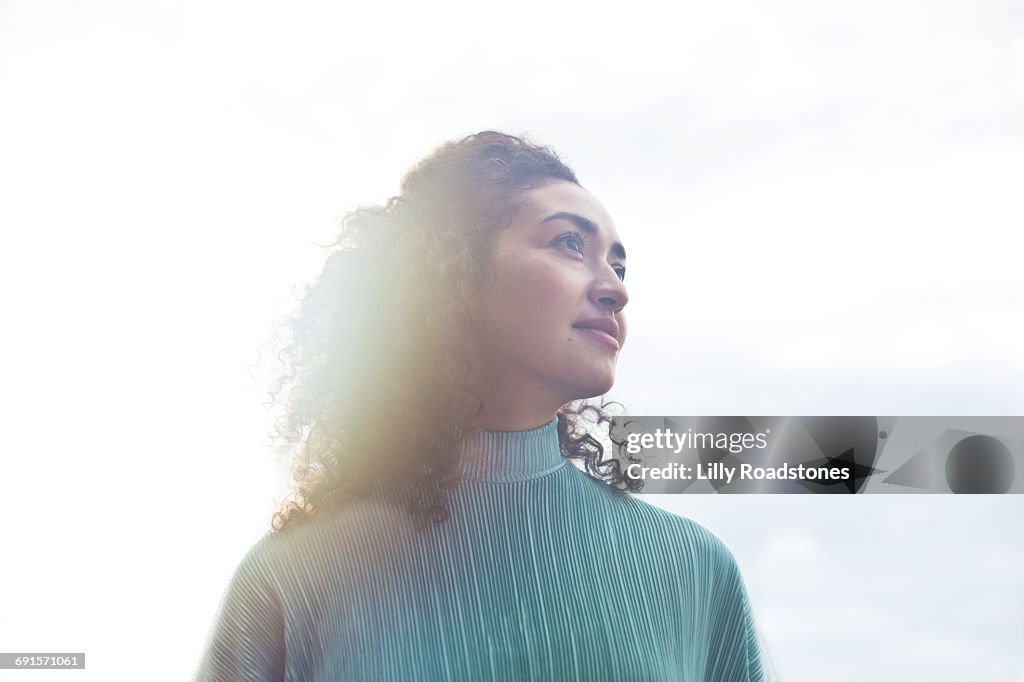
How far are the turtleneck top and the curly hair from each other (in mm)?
56

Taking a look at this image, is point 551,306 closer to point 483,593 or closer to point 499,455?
point 499,455

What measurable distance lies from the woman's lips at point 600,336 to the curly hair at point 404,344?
203 mm

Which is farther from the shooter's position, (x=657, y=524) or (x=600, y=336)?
(x=657, y=524)

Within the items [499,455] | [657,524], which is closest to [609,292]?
[499,455]

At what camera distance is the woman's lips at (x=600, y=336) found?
1.65 meters

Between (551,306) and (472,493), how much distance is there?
1.11ft

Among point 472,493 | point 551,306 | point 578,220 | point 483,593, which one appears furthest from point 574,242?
point 483,593

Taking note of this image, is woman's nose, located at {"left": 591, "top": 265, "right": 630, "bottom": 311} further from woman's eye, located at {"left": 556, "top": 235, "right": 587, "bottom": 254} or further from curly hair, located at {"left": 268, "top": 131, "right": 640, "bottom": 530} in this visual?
curly hair, located at {"left": 268, "top": 131, "right": 640, "bottom": 530}

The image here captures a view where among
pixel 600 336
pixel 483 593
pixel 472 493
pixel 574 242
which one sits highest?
pixel 574 242

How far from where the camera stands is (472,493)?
66.4 inches

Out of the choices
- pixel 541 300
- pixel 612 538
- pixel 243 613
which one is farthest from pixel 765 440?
pixel 243 613

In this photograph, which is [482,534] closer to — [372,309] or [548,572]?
[548,572]

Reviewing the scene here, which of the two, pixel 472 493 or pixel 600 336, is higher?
pixel 600 336

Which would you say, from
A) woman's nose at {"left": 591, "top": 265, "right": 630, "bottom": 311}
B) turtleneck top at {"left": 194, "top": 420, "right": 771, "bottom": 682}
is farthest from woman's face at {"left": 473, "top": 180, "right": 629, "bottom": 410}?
turtleneck top at {"left": 194, "top": 420, "right": 771, "bottom": 682}
